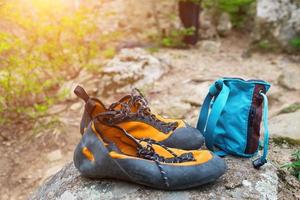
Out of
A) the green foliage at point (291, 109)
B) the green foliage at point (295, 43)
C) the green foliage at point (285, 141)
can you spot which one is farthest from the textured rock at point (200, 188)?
the green foliage at point (295, 43)

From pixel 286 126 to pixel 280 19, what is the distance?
2995 millimetres

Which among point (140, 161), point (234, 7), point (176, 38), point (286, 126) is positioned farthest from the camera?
point (234, 7)

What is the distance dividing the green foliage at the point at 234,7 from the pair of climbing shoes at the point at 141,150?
3.94 m

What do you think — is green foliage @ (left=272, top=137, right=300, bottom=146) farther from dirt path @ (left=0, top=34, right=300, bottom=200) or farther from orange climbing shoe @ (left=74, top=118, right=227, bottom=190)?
orange climbing shoe @ (left=74, top=118, right=227, bottom=190)

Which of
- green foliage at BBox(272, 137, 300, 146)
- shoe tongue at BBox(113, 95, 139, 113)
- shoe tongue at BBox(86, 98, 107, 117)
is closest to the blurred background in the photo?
green foliage at BBox(272, 137, 300, 146)

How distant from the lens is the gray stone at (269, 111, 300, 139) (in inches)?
91.0

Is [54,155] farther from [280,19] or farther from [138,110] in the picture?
[280,19]

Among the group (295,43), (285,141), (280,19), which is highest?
(280,19)

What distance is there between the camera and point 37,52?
373 centimetres

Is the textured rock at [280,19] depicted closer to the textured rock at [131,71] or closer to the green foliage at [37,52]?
the textured rock at [131,71]

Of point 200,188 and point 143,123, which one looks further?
point 143,123

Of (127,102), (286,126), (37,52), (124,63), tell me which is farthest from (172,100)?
(127,102)

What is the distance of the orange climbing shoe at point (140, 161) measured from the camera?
1.49 meters

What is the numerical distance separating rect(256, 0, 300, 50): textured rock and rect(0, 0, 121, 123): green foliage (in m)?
2.27
